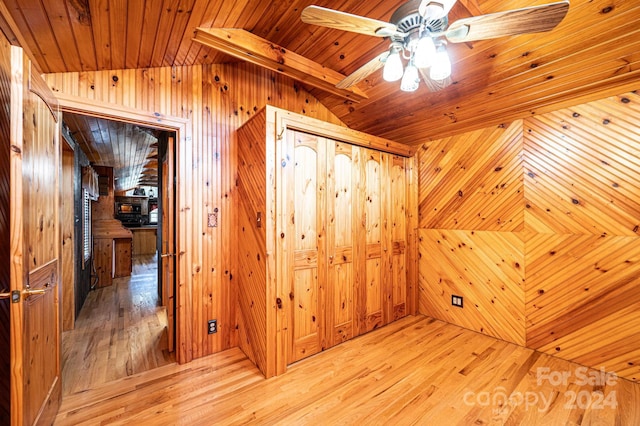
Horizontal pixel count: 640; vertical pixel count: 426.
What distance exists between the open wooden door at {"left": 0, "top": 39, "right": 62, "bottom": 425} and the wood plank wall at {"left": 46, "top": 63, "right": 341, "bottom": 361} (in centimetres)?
73

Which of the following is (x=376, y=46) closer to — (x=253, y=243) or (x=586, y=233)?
(x=253, y=243)

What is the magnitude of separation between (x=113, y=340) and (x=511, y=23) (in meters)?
4.36

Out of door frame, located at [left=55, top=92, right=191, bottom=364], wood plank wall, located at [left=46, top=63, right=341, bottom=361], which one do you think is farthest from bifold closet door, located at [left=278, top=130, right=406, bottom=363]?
door frame, located at [left=55, top=92, right=191, bottom=364]

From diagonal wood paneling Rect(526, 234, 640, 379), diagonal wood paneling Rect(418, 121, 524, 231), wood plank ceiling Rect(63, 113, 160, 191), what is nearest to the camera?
diagonal wood paneling Rect(526, 234, 640, 379)

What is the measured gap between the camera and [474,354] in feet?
8.57

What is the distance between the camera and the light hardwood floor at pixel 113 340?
2281 millimetres

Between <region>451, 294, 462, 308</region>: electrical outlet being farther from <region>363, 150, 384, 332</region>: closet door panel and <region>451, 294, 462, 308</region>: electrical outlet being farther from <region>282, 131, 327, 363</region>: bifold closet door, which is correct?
<region>282, 131, 327, 363</region>: bifold closet door

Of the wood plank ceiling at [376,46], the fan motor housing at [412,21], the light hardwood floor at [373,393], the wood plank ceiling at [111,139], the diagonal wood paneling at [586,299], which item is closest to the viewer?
the fan motor housing at [412,21]

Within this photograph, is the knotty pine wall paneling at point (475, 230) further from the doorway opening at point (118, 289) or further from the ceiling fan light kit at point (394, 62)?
the doorway opening at point (118, 289)

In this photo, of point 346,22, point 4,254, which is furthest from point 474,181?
point 4,254

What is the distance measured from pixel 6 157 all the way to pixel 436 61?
2.64m

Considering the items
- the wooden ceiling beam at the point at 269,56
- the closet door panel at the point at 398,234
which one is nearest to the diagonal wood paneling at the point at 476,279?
the closet door panel at the point at 398,234

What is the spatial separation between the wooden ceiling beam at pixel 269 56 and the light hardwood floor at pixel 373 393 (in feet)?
9.32

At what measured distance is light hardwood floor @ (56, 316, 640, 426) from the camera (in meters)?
1.78
